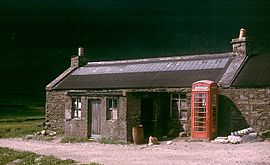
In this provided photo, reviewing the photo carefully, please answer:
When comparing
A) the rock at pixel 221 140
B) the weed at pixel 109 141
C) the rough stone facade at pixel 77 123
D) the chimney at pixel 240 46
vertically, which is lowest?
the weed at pixel 109 141

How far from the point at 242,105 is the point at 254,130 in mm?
1385

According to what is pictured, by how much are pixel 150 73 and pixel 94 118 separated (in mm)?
4676

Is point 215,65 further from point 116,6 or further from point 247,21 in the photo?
point 116,6

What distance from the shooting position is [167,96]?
23.4 meters

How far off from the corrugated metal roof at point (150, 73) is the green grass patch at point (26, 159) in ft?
29.0

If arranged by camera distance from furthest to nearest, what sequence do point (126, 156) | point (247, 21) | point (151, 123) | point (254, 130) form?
1. point (247, 21)
2. point (151, 123)
3. point (254, 130)
4. point (126, 156)

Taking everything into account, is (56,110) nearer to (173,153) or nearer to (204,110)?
(204,110)

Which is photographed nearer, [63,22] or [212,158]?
[212,158]

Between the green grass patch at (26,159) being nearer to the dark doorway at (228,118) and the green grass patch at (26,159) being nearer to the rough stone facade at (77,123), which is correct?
the rough stone facade at (77,123)

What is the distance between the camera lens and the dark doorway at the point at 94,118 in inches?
941

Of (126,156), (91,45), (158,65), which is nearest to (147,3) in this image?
(91,45)

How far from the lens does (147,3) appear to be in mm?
57062

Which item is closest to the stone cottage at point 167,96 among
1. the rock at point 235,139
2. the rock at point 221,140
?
the rock at point 221,140

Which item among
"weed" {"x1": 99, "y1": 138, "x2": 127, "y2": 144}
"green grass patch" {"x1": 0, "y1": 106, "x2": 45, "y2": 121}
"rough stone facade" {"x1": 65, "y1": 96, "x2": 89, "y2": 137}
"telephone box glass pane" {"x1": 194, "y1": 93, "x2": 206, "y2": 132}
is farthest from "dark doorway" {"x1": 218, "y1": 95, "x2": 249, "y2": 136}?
"green grass patch" {"x1": 0, "y1": 106, "x2": 45, "y2": 121}
